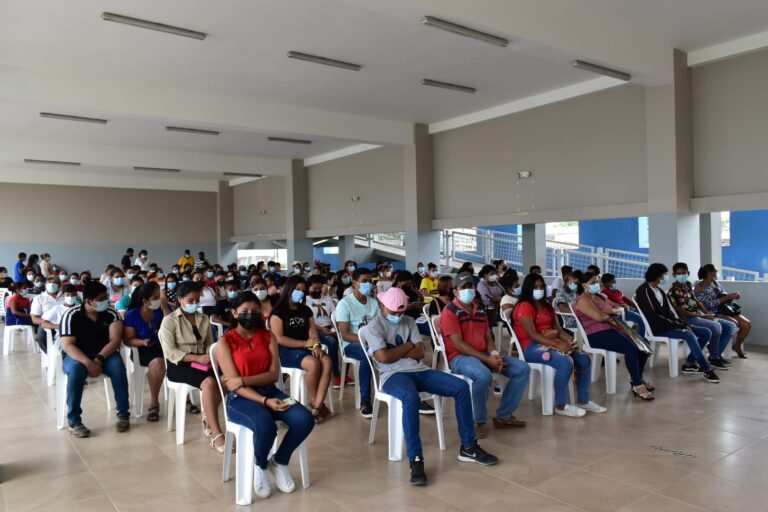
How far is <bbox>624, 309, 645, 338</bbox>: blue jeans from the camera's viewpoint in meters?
6.36

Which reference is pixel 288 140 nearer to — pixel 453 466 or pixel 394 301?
pixel 394 301

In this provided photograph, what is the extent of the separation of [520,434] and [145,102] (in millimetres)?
7325

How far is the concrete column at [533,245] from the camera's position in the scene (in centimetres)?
1042

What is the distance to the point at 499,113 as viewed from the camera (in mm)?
10266

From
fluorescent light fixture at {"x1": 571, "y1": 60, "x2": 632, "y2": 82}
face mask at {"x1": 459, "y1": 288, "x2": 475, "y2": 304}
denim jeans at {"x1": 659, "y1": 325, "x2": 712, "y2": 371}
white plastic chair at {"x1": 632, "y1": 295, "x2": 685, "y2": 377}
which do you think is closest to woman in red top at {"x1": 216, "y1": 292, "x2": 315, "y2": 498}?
face mask at {"x1": 459, "y1": 288, "x2": 475, "y2": 304}

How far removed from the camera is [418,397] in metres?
3.46

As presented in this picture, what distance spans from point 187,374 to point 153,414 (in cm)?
86

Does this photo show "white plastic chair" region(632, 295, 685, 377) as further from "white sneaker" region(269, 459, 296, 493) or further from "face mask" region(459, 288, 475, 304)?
"white sneaker" region(269, 459, 296, 493)

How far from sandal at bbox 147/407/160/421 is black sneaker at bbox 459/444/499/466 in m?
2.47

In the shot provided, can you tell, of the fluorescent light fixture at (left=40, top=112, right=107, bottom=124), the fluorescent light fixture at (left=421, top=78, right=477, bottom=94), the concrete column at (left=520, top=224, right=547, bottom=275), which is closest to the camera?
the fluorescent light fixture at (left=421, top=78, right=477, bottom=94)

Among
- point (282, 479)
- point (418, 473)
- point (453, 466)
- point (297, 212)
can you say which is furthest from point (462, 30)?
point (297, 212)

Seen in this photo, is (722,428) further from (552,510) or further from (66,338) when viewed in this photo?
(66,338)

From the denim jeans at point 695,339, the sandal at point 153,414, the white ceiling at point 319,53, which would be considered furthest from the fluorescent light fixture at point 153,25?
the denim jeans at point 695,339

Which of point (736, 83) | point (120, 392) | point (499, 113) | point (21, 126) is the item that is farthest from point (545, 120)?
point (21, 126)
